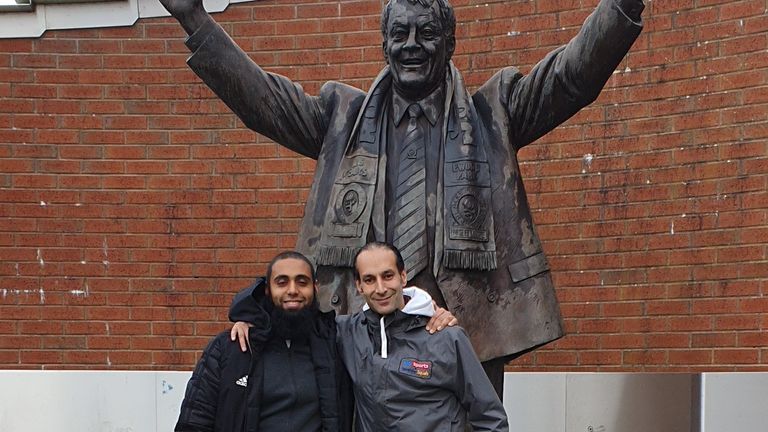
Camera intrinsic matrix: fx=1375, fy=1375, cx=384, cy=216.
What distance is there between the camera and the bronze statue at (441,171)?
4078mm

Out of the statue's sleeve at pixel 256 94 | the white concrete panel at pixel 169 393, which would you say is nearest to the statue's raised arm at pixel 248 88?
the statue's sleeve at pixel 256 94

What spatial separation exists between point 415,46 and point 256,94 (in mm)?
544

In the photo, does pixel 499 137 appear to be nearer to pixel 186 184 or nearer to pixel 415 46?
pixel 415 46

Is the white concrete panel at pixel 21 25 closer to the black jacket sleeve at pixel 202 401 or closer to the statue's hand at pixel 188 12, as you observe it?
the statue's hand at pixel 188 12

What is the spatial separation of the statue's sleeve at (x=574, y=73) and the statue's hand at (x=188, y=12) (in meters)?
0.96

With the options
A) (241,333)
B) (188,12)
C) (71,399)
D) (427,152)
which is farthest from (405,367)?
(71,399)

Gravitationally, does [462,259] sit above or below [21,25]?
below

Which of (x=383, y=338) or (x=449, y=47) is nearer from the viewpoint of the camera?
(x=383, y=338)

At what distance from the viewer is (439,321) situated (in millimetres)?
3590

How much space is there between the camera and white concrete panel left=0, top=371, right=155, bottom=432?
5832mm

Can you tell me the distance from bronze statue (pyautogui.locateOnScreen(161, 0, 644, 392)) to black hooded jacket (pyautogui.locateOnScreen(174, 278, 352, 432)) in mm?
550

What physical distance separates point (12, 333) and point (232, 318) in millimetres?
4285

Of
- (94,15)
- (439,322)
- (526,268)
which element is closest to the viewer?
(439,322)

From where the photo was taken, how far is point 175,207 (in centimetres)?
750
